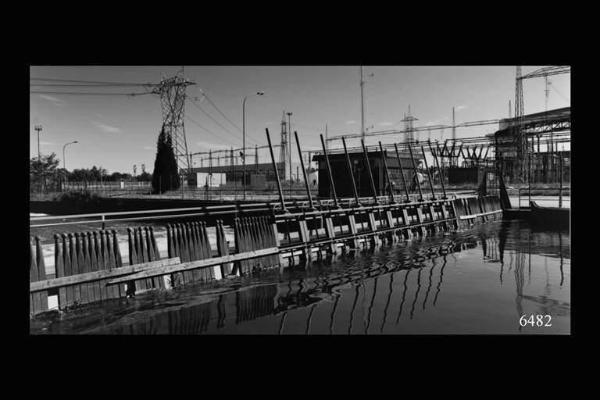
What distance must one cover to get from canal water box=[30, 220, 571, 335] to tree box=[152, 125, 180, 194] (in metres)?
46.3

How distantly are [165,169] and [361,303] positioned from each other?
2060 inches

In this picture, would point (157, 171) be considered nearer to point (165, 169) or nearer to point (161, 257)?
point (165, 169)

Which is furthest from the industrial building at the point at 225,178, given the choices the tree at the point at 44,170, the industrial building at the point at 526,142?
the industrial building at the point at 526,142

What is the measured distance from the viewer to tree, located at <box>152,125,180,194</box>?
58375mm

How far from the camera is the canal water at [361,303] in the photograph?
884 cm

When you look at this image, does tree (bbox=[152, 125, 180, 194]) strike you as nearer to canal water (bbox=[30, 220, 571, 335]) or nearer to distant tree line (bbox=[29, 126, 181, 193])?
distant tree line (bbox=[29, 126, 181, 193])

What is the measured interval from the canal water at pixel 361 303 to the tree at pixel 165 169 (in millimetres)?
46299

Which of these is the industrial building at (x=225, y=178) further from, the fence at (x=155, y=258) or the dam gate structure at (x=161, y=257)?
the fence at (x=155, y=258)

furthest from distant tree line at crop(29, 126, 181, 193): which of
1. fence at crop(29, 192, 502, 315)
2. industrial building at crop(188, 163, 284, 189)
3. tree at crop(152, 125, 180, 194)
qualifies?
fence at crop(29, 192, 502, 315)

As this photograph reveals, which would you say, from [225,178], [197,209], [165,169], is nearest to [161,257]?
[197,209]

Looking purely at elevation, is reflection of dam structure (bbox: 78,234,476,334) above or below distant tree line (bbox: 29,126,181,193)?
below
